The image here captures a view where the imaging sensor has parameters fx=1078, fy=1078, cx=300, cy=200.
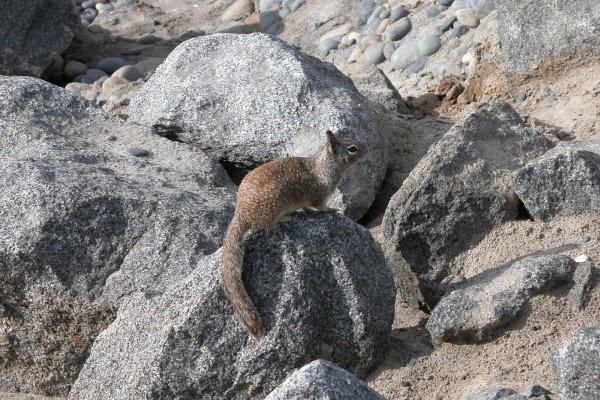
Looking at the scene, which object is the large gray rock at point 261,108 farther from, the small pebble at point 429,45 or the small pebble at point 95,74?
the small pebble at point 95,74

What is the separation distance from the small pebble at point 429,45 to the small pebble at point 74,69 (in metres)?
4.32

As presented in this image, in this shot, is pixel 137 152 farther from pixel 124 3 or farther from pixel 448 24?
pixel 124 3

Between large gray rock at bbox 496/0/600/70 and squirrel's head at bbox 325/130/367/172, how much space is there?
3070 mm

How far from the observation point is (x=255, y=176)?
6.29 meters

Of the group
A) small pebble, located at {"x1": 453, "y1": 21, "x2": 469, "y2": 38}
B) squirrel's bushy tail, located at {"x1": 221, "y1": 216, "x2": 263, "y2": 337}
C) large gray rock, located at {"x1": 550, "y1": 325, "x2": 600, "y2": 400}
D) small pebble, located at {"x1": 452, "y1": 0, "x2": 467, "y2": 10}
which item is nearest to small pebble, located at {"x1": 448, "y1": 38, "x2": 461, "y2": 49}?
small pebble, located at {"x1": 453, "y1": 21, "x2": 469, "y2": 38}

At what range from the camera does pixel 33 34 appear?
12547 mm

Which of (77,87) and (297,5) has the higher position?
(77,87)

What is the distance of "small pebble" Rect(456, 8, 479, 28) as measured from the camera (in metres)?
10.8

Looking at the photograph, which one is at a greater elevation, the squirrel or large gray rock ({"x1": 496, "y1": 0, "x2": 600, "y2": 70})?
the squirrel

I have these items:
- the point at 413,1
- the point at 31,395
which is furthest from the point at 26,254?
the point at 413,1

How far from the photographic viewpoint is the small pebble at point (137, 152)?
7.89 metres

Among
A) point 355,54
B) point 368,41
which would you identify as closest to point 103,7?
point 355,54

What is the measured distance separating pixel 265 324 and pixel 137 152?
258 cm

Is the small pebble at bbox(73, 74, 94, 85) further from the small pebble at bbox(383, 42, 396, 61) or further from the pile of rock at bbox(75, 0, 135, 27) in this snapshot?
the small pebble at bbox(383, 42, 396, 61)
